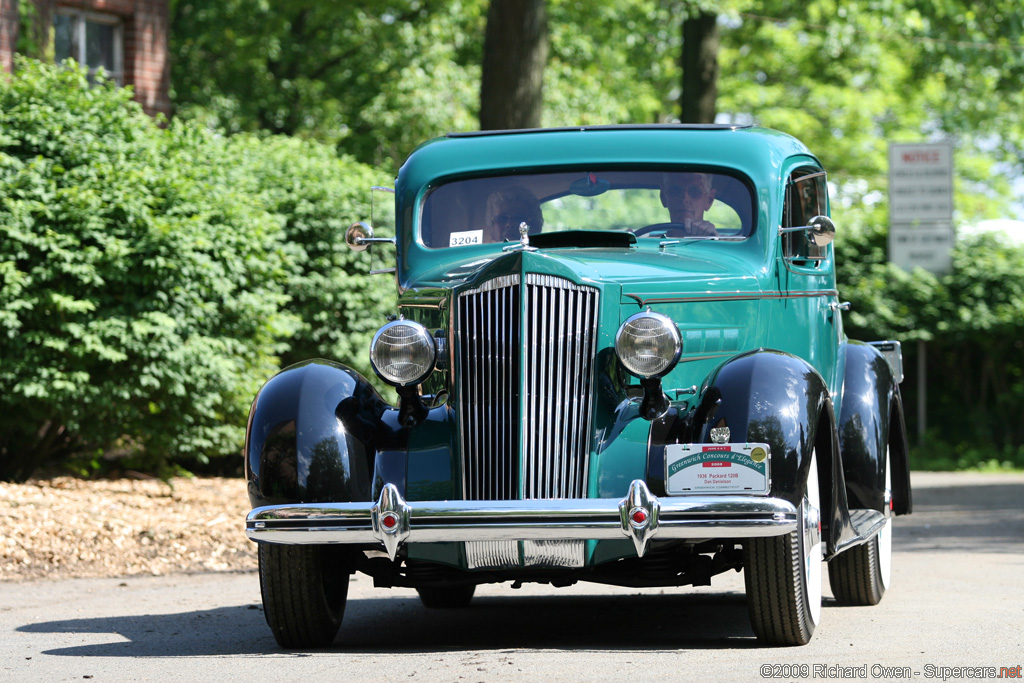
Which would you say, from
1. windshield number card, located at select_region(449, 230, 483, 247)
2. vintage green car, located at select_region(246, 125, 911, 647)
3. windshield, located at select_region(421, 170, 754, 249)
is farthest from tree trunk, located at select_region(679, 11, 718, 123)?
vintage green car, located at select_region(246, 125, 911, 647)

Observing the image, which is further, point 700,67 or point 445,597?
point 700,67

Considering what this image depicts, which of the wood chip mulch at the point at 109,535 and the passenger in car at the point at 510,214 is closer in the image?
the passenger in car at the point at 510,214

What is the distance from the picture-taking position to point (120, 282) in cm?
1038

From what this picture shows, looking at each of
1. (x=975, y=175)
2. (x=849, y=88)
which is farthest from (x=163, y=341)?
(x=975, y=175)

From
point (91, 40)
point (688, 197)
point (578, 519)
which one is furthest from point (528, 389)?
point (91, 40)

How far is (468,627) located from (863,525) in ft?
6.27

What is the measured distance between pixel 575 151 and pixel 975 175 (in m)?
30.4

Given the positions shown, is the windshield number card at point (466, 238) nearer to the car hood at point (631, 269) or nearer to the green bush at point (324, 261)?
the car hood at point (631, 269)

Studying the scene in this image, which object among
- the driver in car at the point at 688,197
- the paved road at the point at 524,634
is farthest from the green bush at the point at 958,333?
the driver in car at the point at 688,197

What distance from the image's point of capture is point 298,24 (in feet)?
88.5

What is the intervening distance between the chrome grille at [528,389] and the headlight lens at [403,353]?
161 millimetres

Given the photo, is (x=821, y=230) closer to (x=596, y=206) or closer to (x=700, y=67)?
(x=596, y=206)

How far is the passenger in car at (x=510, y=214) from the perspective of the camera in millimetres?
6543

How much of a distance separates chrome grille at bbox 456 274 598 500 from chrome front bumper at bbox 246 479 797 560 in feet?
1.01
